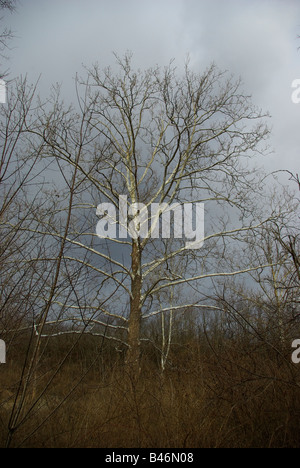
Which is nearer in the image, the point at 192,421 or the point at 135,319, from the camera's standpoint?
the point at 192,421

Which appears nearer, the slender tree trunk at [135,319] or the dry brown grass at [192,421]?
the dry brown grass at [192,421]

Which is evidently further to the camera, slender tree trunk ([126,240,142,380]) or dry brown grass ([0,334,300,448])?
slender tree trunk ([126,240,142,380])

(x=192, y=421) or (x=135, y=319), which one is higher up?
(x=135, y=319)

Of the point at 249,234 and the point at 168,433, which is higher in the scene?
the point at 249,234
